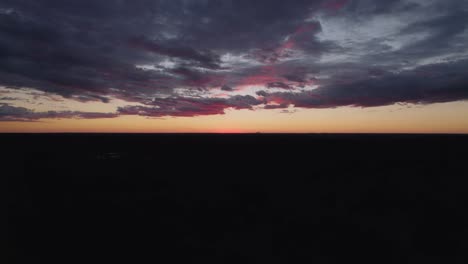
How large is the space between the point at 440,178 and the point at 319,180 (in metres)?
9.47

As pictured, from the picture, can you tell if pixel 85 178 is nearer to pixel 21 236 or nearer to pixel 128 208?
pixel 128 208

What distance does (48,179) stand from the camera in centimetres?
1797

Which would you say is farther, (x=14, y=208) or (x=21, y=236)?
(x=14, y=208)

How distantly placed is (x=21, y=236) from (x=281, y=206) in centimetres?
1121

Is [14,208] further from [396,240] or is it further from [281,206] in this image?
[396,240]

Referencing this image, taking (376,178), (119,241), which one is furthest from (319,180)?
(119,241)

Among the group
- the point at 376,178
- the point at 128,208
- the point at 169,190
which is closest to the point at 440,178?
the point at 376,178

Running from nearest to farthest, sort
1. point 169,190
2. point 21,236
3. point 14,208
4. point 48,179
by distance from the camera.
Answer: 1. point 21,236
2. point 14,208
3. point 169,190
4. point 48,179

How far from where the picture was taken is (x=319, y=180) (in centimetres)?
1848

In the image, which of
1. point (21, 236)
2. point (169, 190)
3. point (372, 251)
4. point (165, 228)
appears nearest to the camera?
point (372, 251)

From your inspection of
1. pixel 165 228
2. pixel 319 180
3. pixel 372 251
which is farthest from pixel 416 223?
pixel 165 228

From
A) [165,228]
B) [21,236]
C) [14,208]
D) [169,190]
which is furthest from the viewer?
[169,190]

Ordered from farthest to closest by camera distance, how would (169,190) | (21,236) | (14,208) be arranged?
(169,190) → (14,208) → (21,236)

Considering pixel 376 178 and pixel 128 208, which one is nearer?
pixel 128 208
